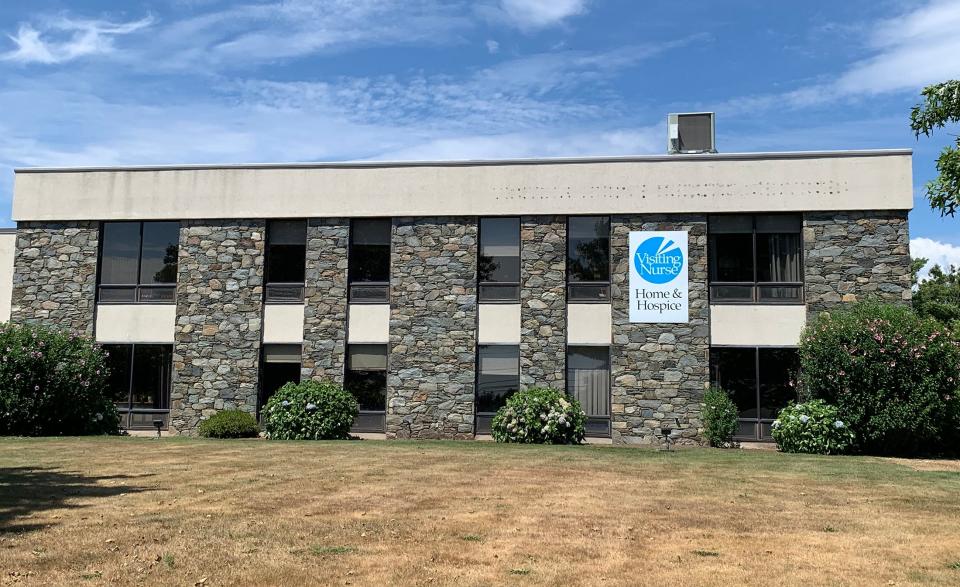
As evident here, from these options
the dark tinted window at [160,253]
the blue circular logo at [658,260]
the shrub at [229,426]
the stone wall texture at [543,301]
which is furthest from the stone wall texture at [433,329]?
the dark tinted window at [160,253]

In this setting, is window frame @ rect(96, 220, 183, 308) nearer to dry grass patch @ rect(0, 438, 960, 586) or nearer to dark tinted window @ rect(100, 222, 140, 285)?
dark tinted window @ rect(100, 222, 140, 285)

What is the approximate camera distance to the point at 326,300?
75.8ft

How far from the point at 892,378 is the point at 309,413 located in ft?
43.0

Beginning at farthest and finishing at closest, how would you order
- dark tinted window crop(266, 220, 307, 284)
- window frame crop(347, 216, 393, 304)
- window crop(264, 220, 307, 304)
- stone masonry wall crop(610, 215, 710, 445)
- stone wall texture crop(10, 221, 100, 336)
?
1. stone wall texture crop(10, 221, 100, 336)
2. dark tinted window crop(266, 220, 307, 284)
3. window crop(264, 220, 307, 304)
4. window frame crop(347, 216, 393, 304)
5. stone masonry wall crop(610, 215, 710, 445)

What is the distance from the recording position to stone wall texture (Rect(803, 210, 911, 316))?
21062 millimetres

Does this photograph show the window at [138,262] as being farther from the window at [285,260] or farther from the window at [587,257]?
the window at [587,257]

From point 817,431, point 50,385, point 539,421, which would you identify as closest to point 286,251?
point 50,385

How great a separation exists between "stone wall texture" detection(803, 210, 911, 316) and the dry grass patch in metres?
6.27

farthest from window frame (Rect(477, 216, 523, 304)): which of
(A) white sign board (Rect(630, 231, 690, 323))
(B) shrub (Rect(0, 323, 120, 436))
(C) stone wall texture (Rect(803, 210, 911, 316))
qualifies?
(B) shrub (Rect(0, 323, 120, 436))

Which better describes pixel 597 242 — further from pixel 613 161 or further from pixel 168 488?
pixel 168 488

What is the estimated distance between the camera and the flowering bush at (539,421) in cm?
2019

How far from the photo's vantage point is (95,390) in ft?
72.2

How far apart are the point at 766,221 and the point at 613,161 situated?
4.12 meters

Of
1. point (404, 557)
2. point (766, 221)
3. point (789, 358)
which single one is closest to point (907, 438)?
point (789, 358)
